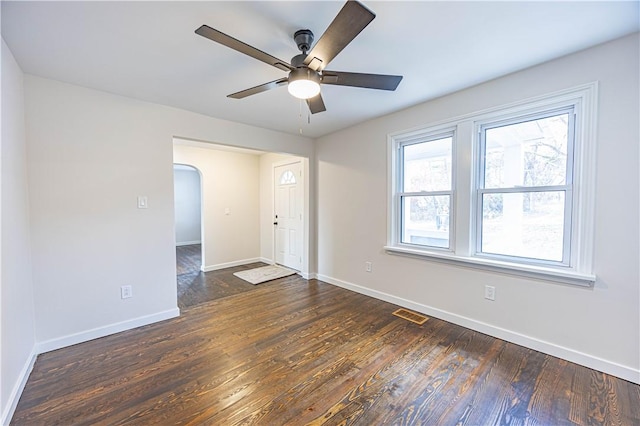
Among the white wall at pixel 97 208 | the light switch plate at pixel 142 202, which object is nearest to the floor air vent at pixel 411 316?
the white wall at pixel 97 208

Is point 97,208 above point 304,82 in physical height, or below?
below

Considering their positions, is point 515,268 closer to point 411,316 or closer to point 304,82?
point 411,316

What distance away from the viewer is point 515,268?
2.37 m

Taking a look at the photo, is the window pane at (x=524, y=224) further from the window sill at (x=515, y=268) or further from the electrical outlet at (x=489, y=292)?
the electrical outlet at (x=489, y=292)

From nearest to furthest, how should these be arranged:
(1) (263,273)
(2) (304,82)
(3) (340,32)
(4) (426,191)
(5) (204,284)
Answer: (3) (340,32)
(2) (304,82)
(4) (426,191)
(5) (204,284)
(1) (263,273)

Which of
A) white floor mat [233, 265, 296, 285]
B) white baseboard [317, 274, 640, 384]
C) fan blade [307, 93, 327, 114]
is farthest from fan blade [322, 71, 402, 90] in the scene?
white floor mat [233, 265, 296, 285]

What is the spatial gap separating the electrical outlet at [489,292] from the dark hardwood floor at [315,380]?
0.38 m

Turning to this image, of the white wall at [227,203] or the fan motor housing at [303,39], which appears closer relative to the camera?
the fan motor housing at [303,39]

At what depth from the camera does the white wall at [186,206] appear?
325 inches

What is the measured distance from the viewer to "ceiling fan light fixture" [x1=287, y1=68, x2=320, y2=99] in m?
1.67

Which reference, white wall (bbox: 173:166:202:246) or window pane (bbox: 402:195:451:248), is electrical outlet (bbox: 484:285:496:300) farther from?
white wall (bbox: 173:166:202:246)

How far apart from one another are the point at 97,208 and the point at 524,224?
4089 mm

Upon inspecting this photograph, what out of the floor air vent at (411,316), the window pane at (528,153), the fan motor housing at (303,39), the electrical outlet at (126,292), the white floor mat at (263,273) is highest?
the fan motor housing at (303,39)

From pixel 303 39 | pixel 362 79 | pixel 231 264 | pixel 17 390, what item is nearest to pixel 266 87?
pixel 303 39
